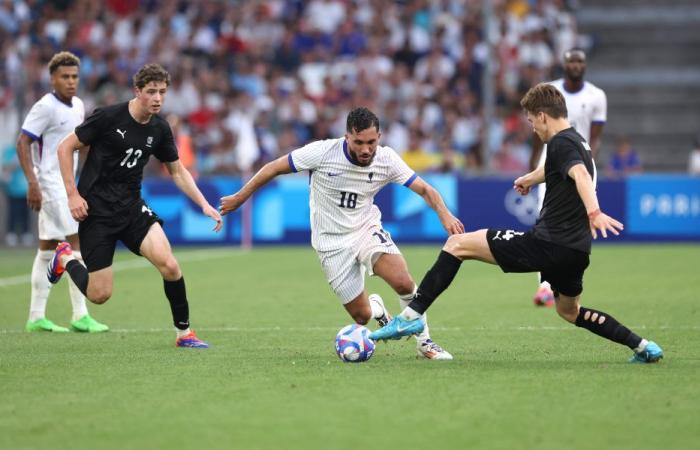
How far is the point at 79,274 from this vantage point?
31.9ft

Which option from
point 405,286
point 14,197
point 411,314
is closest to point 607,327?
point 411,314

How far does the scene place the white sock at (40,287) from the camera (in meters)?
11.0

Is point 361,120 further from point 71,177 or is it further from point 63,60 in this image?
point 63,60

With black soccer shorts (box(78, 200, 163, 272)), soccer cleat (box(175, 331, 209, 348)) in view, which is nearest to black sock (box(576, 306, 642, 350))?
soccer cleat (box(175, 331, 209, 348))

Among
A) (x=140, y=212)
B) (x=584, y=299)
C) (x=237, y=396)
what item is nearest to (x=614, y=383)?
(x=237, y=396)

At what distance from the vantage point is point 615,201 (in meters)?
21.4

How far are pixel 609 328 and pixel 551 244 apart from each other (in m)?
0.75

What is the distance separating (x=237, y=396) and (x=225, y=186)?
15.1 m

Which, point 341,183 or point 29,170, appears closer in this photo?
point 341,183

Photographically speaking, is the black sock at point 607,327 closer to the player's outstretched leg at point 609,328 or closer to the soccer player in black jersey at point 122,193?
the player's outstretched leg at point 609,328

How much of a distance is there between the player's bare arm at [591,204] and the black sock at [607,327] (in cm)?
87

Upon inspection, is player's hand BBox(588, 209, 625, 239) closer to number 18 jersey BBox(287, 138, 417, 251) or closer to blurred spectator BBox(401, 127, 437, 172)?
number 18 jersey BBox(287, 138, 417, 251)

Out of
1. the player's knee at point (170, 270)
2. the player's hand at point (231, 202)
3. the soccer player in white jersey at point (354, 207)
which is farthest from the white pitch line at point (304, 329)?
the player's hand at point (231, 202)

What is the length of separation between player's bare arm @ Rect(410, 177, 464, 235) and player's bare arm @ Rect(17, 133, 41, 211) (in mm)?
3831
